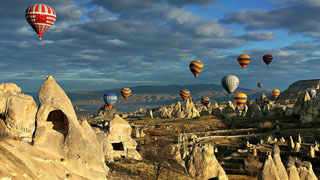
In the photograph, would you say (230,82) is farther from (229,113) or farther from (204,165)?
(204,165)

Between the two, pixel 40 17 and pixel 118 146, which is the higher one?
pixel 40 17

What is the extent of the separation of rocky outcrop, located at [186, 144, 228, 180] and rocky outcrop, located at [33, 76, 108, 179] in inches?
536

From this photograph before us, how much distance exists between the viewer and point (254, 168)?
4706 centimetres

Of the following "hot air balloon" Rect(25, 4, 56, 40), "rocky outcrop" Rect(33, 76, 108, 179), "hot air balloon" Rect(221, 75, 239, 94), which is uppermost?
"hot air balloon" Rect(25, 4, 56, 40)

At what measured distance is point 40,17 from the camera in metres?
50.8

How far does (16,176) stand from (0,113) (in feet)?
41.8

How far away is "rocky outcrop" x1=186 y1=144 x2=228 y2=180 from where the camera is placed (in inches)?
1220

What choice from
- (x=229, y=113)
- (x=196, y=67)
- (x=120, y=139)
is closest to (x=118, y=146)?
(x=120, y=139)

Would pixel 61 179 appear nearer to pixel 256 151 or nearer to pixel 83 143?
pixel 83 143

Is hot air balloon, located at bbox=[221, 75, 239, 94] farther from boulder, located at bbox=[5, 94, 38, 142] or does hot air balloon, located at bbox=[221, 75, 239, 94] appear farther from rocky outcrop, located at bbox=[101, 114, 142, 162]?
boulder, located at bbox=[5, 94, 38, 142]

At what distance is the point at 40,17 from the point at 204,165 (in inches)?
1306

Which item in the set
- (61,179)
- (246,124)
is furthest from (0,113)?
(246,124)

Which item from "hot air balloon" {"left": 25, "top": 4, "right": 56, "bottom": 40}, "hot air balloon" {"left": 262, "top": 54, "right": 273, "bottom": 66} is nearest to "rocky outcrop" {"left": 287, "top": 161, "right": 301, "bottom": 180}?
"hot air balloon" {"left": 25, "top": 4, "right": 56, "bottom": 40}

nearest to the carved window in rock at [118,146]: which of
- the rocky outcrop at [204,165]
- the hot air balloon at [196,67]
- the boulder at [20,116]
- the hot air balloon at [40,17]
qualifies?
the rocky outcrop at [204,165]
